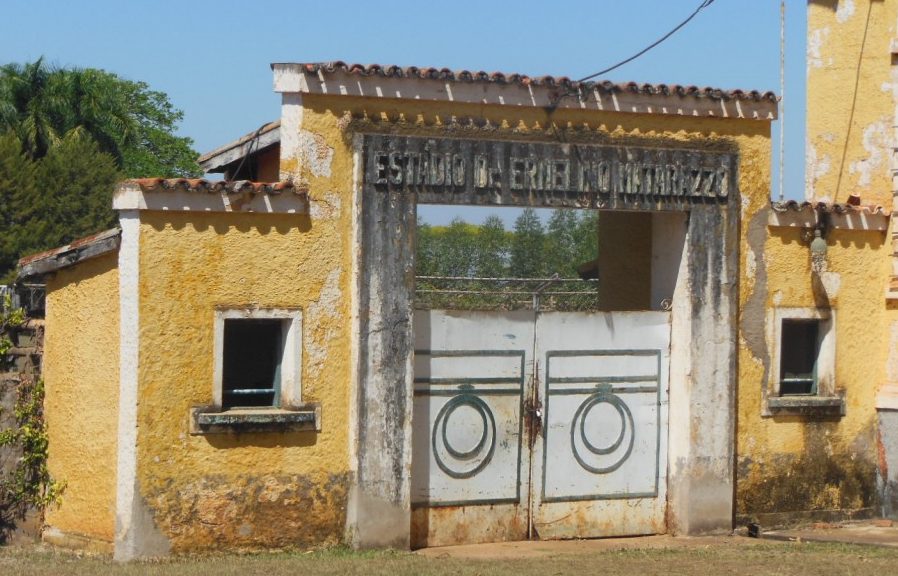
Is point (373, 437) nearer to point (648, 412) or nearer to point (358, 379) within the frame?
point (358, 379)

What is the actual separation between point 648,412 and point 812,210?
2.52 metres

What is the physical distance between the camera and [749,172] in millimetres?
12922

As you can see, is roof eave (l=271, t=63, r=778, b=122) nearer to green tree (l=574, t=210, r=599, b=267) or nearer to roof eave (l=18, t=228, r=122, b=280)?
roof eave (l=18, t=228, r=122, b=280)

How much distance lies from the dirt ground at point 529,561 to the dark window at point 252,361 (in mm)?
1322

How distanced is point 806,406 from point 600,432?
2079 millimetres

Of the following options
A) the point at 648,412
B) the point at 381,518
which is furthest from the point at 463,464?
the point at 648,412

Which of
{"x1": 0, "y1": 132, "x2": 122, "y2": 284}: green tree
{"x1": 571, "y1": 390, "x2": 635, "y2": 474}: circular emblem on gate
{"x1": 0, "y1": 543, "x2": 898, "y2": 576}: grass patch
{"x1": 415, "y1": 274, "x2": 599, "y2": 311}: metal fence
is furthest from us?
{"x1": 0, "y1": 132, "x2": 122, "y2": 284}: green tree

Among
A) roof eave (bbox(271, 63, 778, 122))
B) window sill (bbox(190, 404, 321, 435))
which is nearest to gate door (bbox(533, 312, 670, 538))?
roof eave (bbox(271, 63, 778, 122))

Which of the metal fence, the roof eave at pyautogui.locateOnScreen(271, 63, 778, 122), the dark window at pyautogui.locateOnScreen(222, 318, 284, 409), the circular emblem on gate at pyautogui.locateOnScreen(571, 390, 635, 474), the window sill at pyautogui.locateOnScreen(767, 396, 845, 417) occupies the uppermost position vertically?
the roof eave at pyautogui.locateOnScreen(271, 63, 778, 122)

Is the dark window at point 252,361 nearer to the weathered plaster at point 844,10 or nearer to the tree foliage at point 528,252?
the weathered plaster at point 844,10

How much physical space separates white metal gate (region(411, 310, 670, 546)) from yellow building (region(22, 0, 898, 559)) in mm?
21

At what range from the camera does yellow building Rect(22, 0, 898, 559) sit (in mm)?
11125

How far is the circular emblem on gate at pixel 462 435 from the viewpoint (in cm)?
1217

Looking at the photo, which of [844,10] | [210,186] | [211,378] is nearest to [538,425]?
[211,378]
